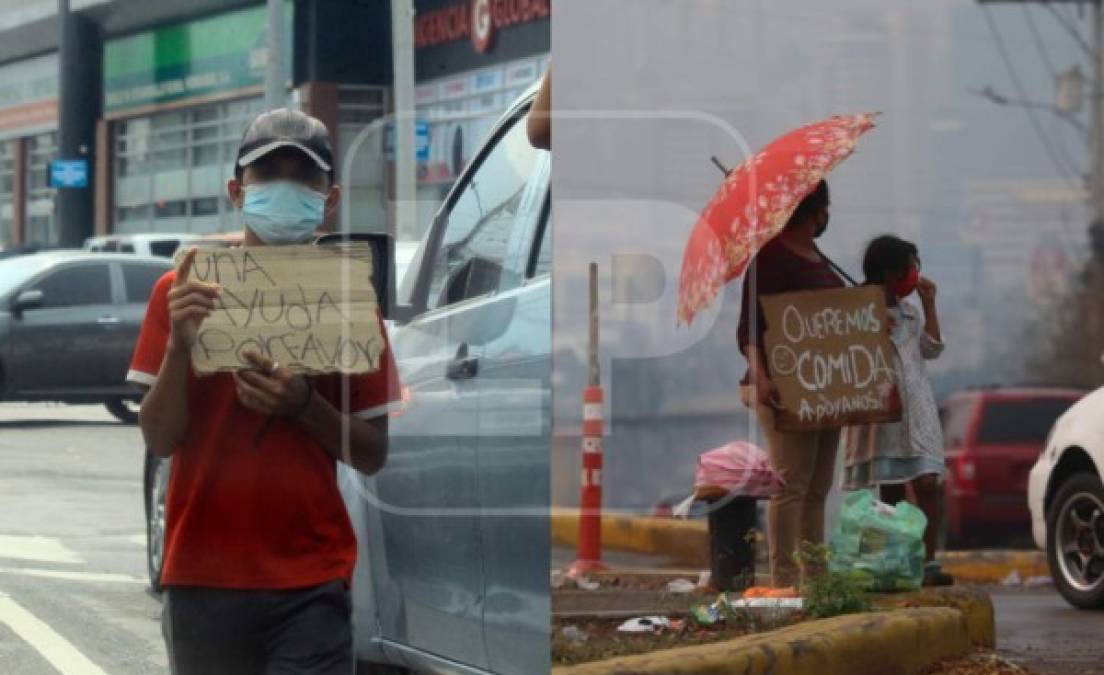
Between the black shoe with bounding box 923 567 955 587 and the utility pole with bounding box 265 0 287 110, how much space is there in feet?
4.20

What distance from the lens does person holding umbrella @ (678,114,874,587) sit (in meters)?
2.62

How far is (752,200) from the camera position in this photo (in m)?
2.64

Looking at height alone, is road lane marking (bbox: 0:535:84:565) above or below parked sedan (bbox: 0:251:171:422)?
below

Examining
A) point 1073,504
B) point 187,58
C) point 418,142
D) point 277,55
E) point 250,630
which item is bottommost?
point 250,630

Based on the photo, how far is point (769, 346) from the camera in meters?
2.65

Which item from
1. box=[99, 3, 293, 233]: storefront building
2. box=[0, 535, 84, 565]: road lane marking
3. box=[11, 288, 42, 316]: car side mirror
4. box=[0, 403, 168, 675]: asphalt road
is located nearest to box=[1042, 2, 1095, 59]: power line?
box=[99, 3, 293, 233]: storefront building

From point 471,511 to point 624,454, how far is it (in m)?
1.08

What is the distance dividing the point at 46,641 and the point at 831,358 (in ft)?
16.2

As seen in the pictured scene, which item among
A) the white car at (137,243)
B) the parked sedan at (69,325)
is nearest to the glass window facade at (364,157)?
the parked sedan at (69,325)

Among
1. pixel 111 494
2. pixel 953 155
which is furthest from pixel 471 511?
pixel 111 494

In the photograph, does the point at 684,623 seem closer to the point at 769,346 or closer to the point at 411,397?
the point at 769,346

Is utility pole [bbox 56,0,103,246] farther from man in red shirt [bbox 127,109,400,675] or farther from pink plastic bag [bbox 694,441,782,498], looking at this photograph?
pink plastic bag [bbox 694,441,782,498]

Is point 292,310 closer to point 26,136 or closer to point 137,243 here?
point 26,136

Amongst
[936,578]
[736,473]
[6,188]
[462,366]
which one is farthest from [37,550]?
[736,473]
